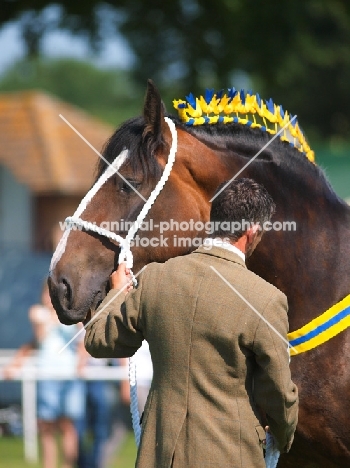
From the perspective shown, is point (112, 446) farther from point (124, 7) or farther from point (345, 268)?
point (124, 7)

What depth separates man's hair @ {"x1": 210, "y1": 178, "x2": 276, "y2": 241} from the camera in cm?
320

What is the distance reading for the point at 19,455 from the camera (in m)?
8.98

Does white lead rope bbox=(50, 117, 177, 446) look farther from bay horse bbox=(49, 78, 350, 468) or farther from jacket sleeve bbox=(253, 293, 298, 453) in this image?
jacket sleeve bbox=(253, 293, 298, 453)

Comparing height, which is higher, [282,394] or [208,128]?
[208,128]

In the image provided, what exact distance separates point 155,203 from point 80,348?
512 centimetres

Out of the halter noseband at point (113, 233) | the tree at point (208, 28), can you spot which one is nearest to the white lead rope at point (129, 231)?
the halter noseband at point (113, 233)

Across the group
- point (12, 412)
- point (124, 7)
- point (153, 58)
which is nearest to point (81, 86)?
point (153, 58)

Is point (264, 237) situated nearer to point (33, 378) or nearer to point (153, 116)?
point (153, 116)

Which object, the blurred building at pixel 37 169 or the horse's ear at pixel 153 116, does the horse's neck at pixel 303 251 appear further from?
the blurred building at pixel 37 169

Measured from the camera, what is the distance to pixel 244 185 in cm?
330

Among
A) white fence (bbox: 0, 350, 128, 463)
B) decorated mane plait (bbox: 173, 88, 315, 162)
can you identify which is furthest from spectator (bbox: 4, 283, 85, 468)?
decorated mane plait (bbox: 173, 88, 315, 162)

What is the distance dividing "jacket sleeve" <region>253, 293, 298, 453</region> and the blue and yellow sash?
48 cm

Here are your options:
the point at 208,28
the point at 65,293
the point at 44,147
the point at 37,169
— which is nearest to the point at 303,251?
the point at 65,293

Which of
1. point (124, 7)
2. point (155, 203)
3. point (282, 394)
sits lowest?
point (282, 394)
